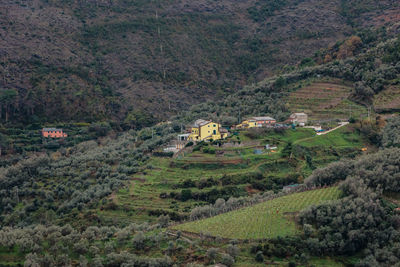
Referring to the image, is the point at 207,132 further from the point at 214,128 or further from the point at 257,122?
the point at 257,122

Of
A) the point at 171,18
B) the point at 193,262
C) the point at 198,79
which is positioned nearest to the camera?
the point at 193,262

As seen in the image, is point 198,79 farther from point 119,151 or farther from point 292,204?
point 292,204

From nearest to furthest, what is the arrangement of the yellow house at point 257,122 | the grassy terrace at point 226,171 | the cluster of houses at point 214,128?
1. the grassy terrace at point 226,171
2. the cluster of houses at point 214,128
3. the yellow house at point 257,122

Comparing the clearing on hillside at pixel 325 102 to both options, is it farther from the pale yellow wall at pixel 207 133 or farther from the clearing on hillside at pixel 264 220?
the clearing on hillside at pixel 264 220

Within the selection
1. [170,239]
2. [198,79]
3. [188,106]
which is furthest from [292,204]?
[198,79]

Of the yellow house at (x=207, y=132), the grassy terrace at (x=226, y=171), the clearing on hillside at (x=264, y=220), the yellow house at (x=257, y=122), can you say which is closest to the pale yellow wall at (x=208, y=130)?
the yellow house at (x=207, y=132)

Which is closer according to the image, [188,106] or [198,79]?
[188,106]
